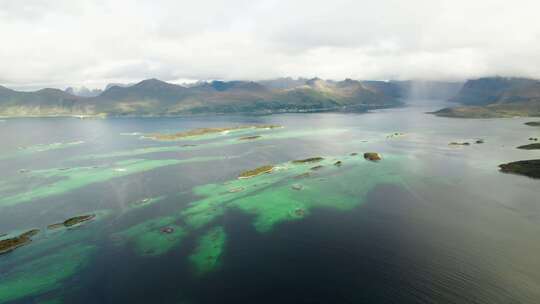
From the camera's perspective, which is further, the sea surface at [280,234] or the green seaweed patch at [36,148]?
the green seaweed patch at [36,148]

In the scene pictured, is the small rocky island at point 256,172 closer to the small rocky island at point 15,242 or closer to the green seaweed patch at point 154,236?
the green seaweed patch at point 154,236

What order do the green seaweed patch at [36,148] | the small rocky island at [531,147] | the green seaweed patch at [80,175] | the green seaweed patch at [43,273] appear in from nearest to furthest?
the green seaweed patch at [43,273] → the green seaweed patch at [80,175] → the small rocky island at [531,147] → the green seaweed patch at [36,148]

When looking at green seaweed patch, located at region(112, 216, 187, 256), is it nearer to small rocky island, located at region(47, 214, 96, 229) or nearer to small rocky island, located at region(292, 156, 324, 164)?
small rocky island, located at region(47, 214, 96, 229)

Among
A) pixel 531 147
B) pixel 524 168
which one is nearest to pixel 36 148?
pixel 524 168

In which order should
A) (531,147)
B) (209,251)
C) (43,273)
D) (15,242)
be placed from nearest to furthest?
(43,273) < (209,251) < (15,242) < (531,147)

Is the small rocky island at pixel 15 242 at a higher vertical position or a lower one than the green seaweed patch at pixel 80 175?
lower

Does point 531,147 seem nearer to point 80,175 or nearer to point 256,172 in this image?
point 256,172

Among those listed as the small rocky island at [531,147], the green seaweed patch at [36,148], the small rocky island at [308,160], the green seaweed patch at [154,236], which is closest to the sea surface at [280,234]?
the green seaweed patch at [154,236]
